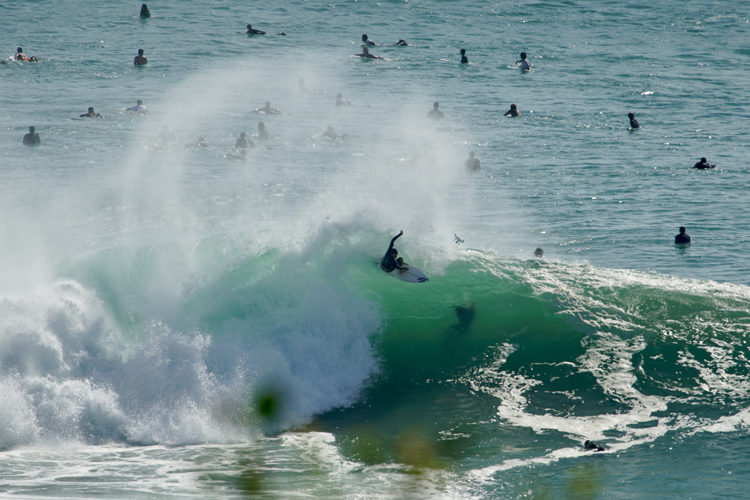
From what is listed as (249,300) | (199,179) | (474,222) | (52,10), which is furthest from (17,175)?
(52,10)

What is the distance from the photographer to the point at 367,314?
19.1 meters

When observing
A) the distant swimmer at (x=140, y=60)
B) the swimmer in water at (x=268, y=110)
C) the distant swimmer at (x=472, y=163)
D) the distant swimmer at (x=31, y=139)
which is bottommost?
the distant swimmer at (x=472, y=163)

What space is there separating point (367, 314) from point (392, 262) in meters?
1.24

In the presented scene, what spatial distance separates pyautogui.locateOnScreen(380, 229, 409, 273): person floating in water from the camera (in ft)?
64.2

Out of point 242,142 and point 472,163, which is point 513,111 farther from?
point 242,142

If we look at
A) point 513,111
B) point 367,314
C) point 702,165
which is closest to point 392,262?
Answer: point 367,314

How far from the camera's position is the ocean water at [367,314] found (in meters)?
14.5

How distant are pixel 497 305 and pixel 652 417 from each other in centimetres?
460

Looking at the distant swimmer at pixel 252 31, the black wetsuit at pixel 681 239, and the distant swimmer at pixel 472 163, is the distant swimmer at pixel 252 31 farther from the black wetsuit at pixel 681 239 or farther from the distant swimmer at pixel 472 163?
the black wetsuit at pixel 681 239

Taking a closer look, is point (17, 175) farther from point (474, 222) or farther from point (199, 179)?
point (474, 222)

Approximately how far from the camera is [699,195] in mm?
33406

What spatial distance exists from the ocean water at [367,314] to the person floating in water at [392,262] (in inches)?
9.6

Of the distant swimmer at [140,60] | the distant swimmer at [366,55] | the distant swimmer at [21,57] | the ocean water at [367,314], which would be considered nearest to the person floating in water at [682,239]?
the ocean water at [367,314]

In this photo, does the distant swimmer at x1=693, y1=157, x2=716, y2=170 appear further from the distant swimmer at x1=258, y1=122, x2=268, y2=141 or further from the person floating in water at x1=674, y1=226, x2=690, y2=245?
the distant swimmer at x1=258, y1=122, x2=268, y2=141
